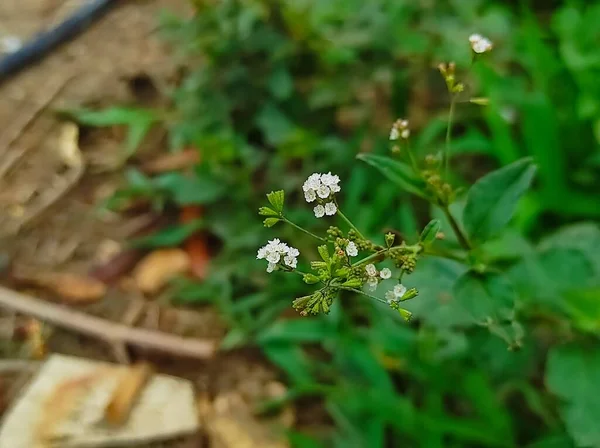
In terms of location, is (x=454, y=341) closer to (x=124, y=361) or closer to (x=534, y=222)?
(x=534, y=222)

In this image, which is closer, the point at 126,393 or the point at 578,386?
the point at 578,386

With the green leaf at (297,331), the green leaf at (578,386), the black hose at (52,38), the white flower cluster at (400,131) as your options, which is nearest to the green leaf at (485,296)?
the white flower cluster at (400,131)

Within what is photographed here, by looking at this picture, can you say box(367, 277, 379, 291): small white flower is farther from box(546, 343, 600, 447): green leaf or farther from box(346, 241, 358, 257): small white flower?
box(546, 343, 600, 447): green leaf

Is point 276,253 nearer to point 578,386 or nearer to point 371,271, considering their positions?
point 371,271

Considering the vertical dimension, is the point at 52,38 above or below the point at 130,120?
above

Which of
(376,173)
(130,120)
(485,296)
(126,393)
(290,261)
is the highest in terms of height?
(290,261)

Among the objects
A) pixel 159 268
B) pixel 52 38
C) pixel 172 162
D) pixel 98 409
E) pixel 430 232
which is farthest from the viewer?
pixel 52 38

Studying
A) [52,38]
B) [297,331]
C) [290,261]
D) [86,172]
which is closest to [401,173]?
[290,261]

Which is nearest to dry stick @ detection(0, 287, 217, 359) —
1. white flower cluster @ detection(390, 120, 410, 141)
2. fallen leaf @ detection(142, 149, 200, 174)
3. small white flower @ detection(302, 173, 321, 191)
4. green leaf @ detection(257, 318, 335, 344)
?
green leaf @ detection(257, 318, 335, 344)

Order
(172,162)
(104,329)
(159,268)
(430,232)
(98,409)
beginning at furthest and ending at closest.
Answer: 1. (172,162)
2. (159,268)
3. (104,329)
4. (98,409)
5. (430,232)
